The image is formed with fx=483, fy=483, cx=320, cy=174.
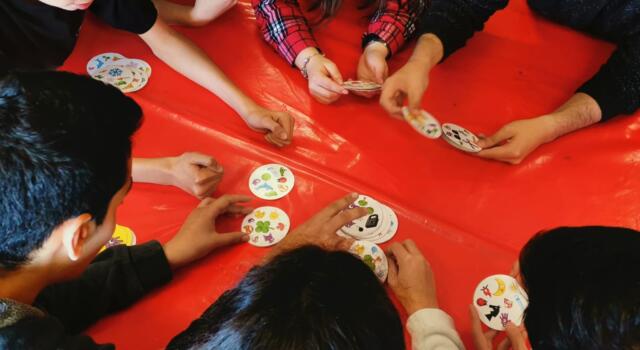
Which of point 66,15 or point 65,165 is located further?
point 66,15

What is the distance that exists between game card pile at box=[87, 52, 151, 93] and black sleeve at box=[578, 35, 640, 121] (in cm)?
130

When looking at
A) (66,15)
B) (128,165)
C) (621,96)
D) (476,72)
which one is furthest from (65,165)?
(621,96)

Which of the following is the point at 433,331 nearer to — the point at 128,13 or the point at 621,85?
the point at 621,85

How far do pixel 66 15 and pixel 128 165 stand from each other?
0.73 m

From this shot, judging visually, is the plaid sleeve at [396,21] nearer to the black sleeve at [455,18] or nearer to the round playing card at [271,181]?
the black sleeve at [455,18]

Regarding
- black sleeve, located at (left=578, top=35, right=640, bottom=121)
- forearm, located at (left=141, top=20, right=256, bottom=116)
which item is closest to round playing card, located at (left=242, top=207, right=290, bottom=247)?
forearm, located at (left=141, top=20, right=256, bottom=116)

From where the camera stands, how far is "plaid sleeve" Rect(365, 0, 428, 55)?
148cm

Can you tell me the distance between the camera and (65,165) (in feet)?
2.39

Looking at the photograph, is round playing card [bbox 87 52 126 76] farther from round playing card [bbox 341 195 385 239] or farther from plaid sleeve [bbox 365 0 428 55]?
round playing card [bbox 341 195 385 239]

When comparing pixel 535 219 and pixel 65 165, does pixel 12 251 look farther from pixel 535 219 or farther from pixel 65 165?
pixel 535 219

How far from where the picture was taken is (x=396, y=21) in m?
1.48

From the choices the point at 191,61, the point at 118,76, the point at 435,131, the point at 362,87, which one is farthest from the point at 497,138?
the point at 118,76

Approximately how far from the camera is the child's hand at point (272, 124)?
130 centimetres

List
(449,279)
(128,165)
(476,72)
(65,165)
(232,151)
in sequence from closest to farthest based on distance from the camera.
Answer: (65,165) < (128,165) < (449,279) < (232,151) < (476,72)
